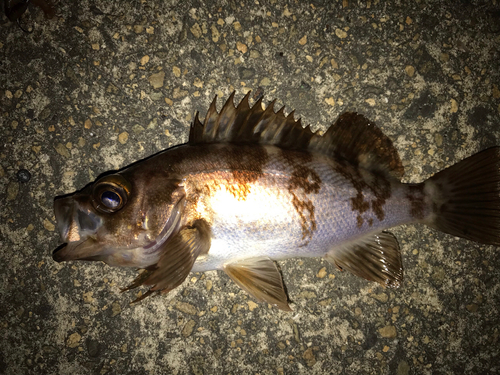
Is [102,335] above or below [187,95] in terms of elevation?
below

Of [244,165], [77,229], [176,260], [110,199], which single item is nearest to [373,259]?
[244,165]

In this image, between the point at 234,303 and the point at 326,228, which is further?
the point at 234,303

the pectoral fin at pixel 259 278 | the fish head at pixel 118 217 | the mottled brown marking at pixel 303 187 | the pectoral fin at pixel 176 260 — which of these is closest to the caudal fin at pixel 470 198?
the mottled brown marking at pixel 303 187

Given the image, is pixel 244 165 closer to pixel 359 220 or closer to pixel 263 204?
pixel 263 204

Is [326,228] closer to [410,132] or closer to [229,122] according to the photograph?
[229,122]

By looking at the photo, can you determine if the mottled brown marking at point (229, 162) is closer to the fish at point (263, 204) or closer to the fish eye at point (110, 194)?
the fish at point (263, 204)

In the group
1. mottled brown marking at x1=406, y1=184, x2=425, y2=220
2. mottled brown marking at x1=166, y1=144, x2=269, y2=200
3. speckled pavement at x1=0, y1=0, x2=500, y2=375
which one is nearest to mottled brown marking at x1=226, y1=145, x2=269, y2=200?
mottled brown marking at x1=166, y1=144, x2=269, y2=200

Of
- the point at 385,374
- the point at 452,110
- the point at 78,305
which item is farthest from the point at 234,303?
the point at 452,110
